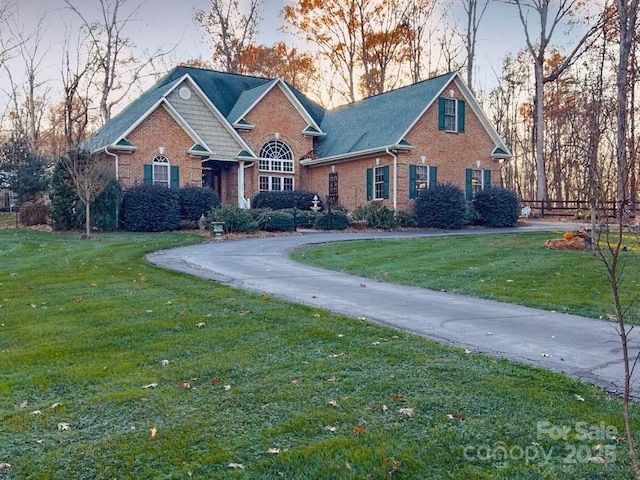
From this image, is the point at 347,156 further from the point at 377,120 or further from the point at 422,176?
the point at 422,176

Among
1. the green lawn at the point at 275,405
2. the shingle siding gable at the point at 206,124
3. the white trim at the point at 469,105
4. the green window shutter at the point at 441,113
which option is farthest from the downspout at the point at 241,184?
the green lawn at the point at 275,405

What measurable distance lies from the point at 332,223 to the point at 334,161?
21.7 feet

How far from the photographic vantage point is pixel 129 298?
845 centimetres

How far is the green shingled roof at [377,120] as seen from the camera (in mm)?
26922

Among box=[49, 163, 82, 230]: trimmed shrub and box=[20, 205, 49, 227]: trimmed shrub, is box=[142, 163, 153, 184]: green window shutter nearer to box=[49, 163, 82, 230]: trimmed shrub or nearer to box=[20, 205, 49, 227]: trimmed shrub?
box=[49, 163, 82, 230]: trimmed shrub

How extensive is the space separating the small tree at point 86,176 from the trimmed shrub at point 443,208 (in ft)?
42.0

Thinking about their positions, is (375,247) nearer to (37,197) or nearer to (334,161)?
(334,161)

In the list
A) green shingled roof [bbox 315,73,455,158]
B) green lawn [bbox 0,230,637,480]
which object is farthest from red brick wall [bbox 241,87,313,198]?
green lawn [bbox 0,230,637,480]

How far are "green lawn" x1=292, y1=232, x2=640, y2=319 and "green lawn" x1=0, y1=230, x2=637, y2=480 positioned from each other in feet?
10.8

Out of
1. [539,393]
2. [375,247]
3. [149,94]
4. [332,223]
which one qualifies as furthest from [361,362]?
[149,94]

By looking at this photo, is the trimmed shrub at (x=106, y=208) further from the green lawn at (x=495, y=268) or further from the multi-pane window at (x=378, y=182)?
the multi-pane window at (x=378, y=182)

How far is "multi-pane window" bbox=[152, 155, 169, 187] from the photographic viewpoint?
82.6 ft

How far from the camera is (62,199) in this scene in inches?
837

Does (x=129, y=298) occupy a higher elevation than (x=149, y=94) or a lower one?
lower
